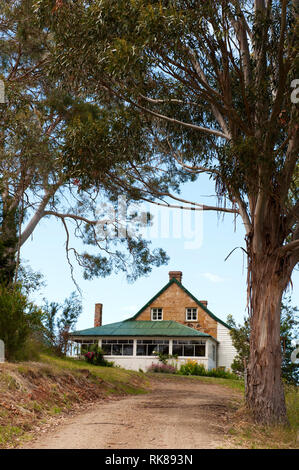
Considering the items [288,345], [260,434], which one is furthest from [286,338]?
[260,434]

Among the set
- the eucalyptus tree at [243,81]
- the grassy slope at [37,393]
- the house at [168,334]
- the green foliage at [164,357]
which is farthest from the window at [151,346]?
the eucalyptus tree at [243,81]

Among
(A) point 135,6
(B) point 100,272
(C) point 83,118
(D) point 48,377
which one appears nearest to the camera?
(A) point 135,6

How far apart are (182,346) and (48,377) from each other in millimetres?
20256

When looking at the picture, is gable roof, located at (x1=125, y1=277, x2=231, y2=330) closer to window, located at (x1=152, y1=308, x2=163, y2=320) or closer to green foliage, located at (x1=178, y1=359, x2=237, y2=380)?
window, located at (x1=152, y1=308, x2=163, y2=320)

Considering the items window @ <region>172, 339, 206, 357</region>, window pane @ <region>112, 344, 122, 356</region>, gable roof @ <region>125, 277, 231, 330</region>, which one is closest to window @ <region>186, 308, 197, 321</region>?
gable roof @ <region>125, 277, 231, 330</region>

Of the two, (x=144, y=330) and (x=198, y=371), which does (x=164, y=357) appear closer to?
(x=144, y=330)

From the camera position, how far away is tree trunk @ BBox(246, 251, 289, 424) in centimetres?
1056

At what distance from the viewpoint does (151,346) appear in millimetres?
32031

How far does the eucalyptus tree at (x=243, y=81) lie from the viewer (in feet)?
32.8

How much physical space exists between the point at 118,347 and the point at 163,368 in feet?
14.8

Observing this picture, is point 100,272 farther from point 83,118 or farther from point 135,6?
point 135,6

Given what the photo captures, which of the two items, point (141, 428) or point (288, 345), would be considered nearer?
point (141, 428)
